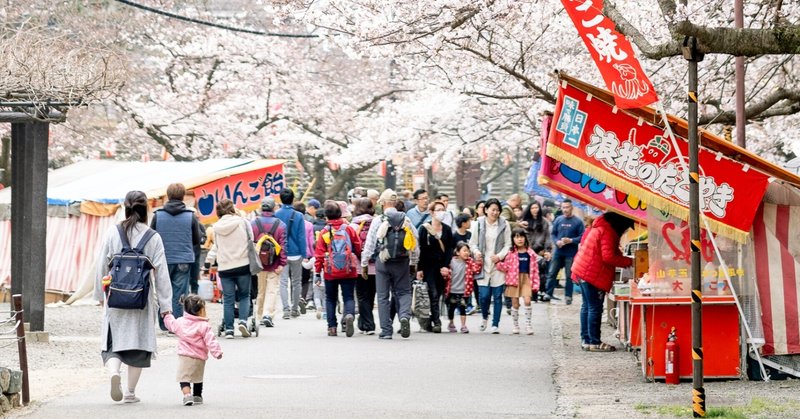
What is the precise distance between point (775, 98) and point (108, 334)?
8.80 m

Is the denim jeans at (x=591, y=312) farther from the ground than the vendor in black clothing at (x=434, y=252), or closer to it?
closer to it

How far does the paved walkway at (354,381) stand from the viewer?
10.2 meters

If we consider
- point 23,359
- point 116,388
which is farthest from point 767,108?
point 23,359

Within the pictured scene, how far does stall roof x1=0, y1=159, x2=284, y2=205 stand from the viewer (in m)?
22.3

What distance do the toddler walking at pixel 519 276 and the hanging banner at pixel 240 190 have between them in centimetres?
653

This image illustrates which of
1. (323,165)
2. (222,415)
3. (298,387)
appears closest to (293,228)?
(298,387)

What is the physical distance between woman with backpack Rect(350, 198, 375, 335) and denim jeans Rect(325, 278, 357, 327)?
0.20m

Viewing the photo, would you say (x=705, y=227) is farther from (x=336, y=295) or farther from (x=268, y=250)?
(x=268, y=250)

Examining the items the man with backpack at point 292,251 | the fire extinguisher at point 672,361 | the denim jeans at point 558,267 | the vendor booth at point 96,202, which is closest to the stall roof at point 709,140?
the fire extinguisher at point 672,361

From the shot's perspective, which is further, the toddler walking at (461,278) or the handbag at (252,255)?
the toddler walking at (461,278)

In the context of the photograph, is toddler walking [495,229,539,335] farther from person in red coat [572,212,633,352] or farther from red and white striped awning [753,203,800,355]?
red and white striped awning [753,203,800,355]

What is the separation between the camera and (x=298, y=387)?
11586 mm

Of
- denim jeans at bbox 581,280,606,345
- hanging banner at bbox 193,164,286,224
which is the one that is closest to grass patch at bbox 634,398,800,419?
denim jeans at bbox 581,280,606,345

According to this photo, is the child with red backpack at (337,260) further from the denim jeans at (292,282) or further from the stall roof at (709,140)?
the stall roof at (709,140)
